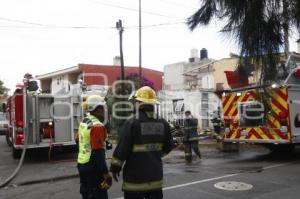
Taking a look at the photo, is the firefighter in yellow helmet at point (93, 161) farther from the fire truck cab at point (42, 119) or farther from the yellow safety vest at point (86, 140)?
the fire truck cab at point (42, 119)

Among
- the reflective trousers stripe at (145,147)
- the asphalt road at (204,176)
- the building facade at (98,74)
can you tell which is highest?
the building facade at (98,74)

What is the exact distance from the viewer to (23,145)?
1231 cm

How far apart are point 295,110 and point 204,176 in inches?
144

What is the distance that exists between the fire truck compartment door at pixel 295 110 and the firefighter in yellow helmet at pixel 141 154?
780 centimetres

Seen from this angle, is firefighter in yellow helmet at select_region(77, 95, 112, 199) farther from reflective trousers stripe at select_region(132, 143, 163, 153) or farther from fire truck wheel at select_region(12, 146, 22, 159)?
fire truck wheel at select_region(12, 146, 22, 159)

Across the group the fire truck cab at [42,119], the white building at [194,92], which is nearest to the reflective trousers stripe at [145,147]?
the fire truck cab at [42,119]

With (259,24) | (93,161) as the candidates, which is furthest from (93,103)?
(259,24)

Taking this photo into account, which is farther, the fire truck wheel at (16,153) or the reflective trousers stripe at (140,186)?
the fire truck wheel at (16,153)

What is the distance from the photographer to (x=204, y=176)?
9383 mm

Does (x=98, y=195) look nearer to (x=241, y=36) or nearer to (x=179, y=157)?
(x=241, y=36)

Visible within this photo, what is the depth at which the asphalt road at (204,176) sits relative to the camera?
763cm

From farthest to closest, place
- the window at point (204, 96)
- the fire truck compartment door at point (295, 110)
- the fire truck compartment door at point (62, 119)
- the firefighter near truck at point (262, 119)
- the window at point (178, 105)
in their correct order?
1. the window at point (178, 105)
2. the window at point (204, 96)
3. the fire truck compartment door at point (62, 119)
4. the fire truck compartment door at point (295, 110)
5. the firefighter near truck at point (262, 119)

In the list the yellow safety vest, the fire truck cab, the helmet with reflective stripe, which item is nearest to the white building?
the fire truck cab

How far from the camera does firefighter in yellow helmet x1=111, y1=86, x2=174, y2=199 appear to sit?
4170 mm
